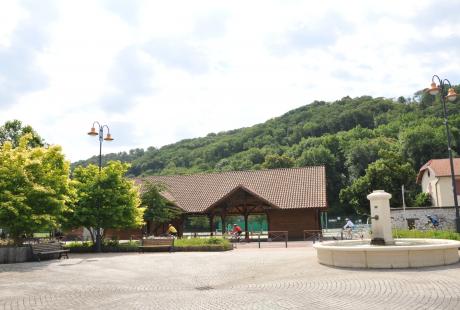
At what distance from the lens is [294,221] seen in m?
35.5

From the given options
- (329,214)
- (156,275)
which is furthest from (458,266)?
(329,214)

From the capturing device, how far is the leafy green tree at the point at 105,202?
24.0 m

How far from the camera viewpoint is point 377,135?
94812 millimetres

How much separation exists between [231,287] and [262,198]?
23.5 meters

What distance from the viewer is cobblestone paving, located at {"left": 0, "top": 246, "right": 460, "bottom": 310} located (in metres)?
8.73

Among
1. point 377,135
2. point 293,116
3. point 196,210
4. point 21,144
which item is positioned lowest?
point 196,210

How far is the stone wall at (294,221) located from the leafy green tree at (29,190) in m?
19.4

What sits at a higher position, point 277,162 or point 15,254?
point 277,162

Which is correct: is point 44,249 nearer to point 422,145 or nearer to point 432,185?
point 432,185

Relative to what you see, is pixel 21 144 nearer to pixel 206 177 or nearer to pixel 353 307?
pixel 353 307

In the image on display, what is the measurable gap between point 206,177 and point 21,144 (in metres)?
25.2

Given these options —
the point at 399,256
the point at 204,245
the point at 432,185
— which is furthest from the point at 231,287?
the point at 432,185

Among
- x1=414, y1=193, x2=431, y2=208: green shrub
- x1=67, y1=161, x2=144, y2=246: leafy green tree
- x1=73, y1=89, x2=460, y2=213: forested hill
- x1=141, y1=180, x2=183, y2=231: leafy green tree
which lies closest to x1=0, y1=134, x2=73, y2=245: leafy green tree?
x1=67, y1=161, x2=144, y2=246: leafy green tree

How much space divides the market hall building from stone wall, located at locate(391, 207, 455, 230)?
537 cm
